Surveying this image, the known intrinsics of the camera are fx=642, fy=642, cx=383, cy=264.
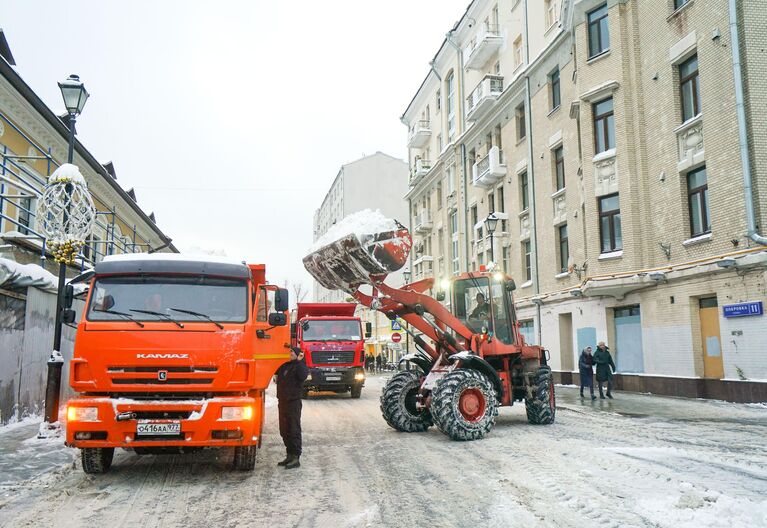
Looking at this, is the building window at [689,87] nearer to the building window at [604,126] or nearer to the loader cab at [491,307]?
the building window at [604,126]

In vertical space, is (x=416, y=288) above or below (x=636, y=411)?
above

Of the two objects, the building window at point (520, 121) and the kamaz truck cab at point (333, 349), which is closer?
the kamaz truck cab at point (333, 349)

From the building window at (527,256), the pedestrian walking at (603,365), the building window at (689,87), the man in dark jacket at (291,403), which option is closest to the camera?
the man in dark jacket at (291,403)

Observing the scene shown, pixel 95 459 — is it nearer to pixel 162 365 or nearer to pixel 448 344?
pixel 162 365

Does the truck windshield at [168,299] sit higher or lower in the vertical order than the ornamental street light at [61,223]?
lower

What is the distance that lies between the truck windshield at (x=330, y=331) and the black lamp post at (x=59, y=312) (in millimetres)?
9505

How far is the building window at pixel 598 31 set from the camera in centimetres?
2144

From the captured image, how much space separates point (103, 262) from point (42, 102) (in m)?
10.9

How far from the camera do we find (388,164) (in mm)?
75500

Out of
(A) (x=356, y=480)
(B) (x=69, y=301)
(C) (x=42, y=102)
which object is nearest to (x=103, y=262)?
(B) (x=69, y=301)

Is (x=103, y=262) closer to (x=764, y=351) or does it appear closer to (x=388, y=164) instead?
(x=764, y=351)

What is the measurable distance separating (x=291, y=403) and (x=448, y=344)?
3.83 m

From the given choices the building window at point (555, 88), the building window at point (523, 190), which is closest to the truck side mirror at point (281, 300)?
the building window at point (555, 88)

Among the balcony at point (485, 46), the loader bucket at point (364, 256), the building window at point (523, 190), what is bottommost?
the loader bucket at point (364, 256)
